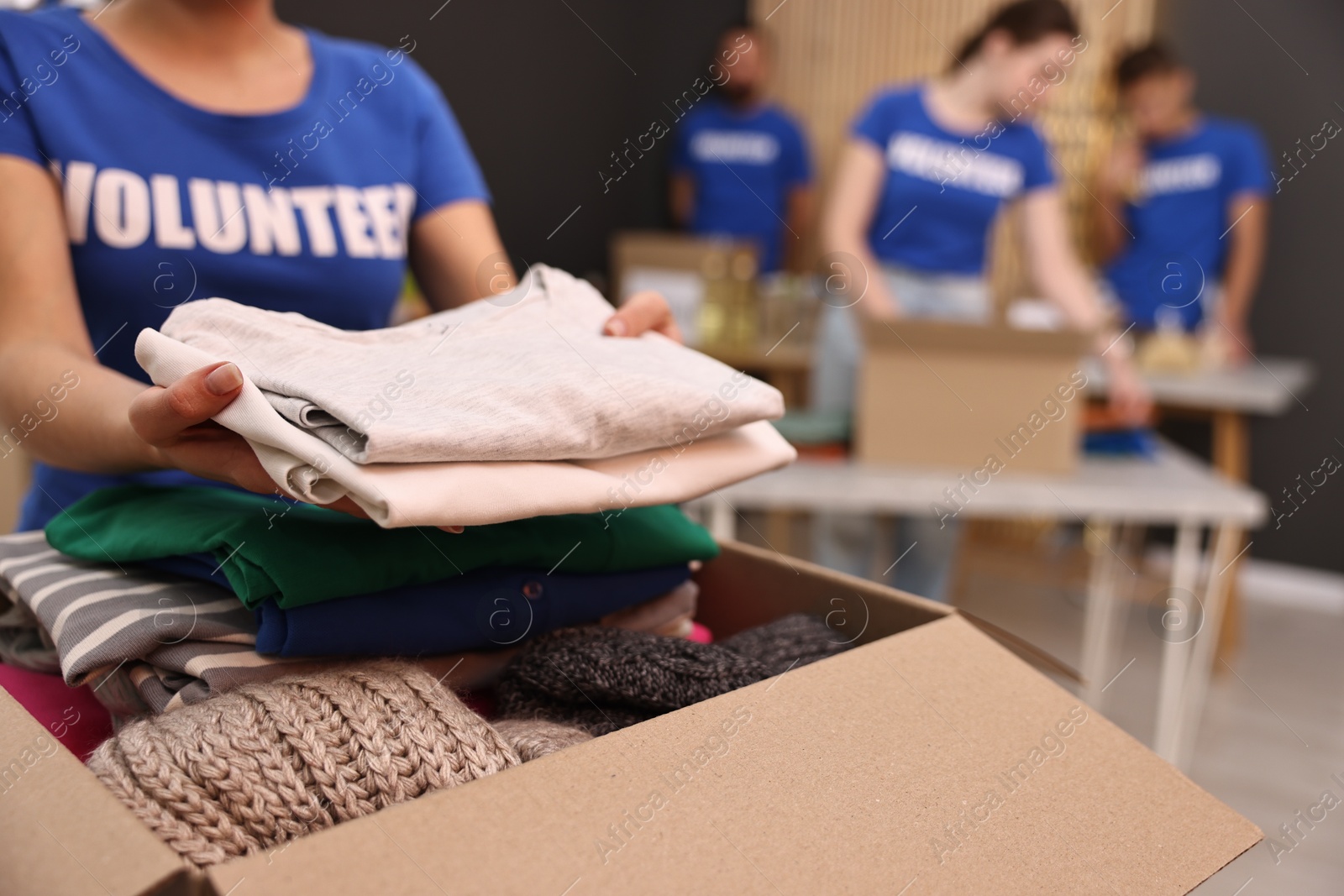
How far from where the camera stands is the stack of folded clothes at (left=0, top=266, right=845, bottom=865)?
454 mm

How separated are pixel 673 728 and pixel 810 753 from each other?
0.22 ft

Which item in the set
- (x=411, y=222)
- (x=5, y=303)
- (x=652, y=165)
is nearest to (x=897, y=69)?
(x=652, y=165)

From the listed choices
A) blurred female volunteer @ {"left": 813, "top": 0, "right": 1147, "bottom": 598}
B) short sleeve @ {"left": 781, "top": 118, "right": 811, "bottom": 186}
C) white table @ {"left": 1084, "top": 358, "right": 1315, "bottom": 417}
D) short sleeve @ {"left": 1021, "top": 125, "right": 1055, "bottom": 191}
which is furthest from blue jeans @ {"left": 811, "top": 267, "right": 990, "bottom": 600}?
short sleeve @ {"left": 781, "top": 118, "right": 811, "bottom": 186}

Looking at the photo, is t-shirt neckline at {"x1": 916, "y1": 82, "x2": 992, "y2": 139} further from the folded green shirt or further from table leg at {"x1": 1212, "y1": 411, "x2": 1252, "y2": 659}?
the folded green shirt

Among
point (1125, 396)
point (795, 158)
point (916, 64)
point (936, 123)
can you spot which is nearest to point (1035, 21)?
point (936, 123)

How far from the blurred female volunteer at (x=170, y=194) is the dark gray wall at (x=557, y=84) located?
2250mm

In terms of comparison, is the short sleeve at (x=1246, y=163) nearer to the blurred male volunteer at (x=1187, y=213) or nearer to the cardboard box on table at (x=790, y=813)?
the blurred male volunteer at (x=1187, y=213)

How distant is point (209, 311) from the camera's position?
0.57 meters

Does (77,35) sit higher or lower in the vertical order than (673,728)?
higher

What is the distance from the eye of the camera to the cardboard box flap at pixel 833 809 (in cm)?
38

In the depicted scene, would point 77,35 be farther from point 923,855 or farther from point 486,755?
point 923,855

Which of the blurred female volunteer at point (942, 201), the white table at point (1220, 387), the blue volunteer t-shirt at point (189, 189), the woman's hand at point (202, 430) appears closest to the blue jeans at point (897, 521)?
the blurred female volunteer at point (942, 201)

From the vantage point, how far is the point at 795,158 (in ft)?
14.6

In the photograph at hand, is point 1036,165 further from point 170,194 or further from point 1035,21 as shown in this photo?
point 170,194
